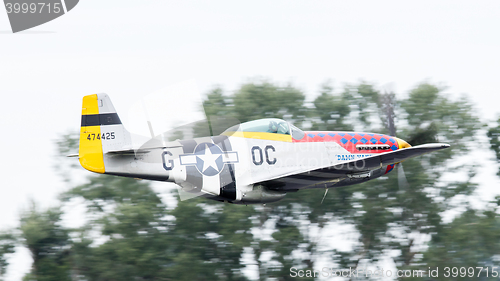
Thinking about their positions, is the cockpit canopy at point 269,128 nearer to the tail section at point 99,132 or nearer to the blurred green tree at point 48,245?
the tail section at point 99,132

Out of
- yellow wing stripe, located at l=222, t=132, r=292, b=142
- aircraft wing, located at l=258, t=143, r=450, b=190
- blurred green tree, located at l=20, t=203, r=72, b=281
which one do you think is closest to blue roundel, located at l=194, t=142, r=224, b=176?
yellow wing stripe, located at l=222, t=132, r=292, b=142

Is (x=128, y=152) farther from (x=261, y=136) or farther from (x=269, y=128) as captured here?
(x=269, y=128)

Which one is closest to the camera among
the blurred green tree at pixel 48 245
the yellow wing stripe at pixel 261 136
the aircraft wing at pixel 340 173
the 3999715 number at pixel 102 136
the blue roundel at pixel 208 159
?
the aircraft wing at pixel 340 173

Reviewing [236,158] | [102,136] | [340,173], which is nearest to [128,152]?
[102,136]

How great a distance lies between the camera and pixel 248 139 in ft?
39.1

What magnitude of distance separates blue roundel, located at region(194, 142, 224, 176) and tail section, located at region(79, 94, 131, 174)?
4.98ft

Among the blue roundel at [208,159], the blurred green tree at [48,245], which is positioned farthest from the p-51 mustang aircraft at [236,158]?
the blurred green tree at [48,245]

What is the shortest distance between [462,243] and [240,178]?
49.2 ft

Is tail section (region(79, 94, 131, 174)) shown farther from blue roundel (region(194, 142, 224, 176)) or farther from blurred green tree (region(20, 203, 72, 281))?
blurred green tree (region(20, 203, 72, 281))

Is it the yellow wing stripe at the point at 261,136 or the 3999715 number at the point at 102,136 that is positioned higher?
the 3999715 number at the point at 102,136

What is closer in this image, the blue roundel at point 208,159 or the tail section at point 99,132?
the tail section at point 99,132

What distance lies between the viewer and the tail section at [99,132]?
11102mm

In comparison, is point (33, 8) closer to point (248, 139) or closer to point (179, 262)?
point (248, 139)

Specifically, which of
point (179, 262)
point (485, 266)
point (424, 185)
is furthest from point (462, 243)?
point (179, 262)
